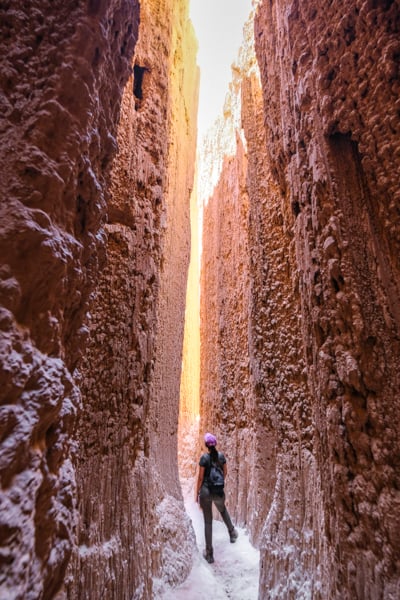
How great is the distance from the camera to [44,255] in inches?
37.8

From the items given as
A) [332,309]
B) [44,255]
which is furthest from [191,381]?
[44,255]

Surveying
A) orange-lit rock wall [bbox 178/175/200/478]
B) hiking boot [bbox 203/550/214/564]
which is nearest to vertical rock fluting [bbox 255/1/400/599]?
hiking boot [bbox 203/550/214/564]

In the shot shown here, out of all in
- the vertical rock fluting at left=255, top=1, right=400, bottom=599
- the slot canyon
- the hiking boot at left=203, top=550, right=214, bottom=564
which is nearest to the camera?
the slot canyon

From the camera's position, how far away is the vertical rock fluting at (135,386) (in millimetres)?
2611

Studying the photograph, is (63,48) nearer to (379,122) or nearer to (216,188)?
(379,122)

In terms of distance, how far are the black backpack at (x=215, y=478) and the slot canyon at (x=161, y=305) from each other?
1.48ft

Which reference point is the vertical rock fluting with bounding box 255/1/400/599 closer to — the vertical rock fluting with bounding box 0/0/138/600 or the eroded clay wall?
the eroded clay wall

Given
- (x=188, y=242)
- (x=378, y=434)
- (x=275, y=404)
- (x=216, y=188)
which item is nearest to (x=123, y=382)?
(x=275, y=404)

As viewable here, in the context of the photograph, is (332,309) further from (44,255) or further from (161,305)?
(161,305)

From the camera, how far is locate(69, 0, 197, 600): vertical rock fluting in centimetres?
261

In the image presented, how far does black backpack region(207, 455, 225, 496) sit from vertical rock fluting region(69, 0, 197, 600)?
0.44 metres

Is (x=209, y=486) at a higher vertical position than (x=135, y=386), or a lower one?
lower

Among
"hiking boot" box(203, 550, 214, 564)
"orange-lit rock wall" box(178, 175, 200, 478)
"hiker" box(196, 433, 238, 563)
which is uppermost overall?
"orange-lit rock wall" box(178, 175, 200, 478)

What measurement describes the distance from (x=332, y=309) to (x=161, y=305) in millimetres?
2719
